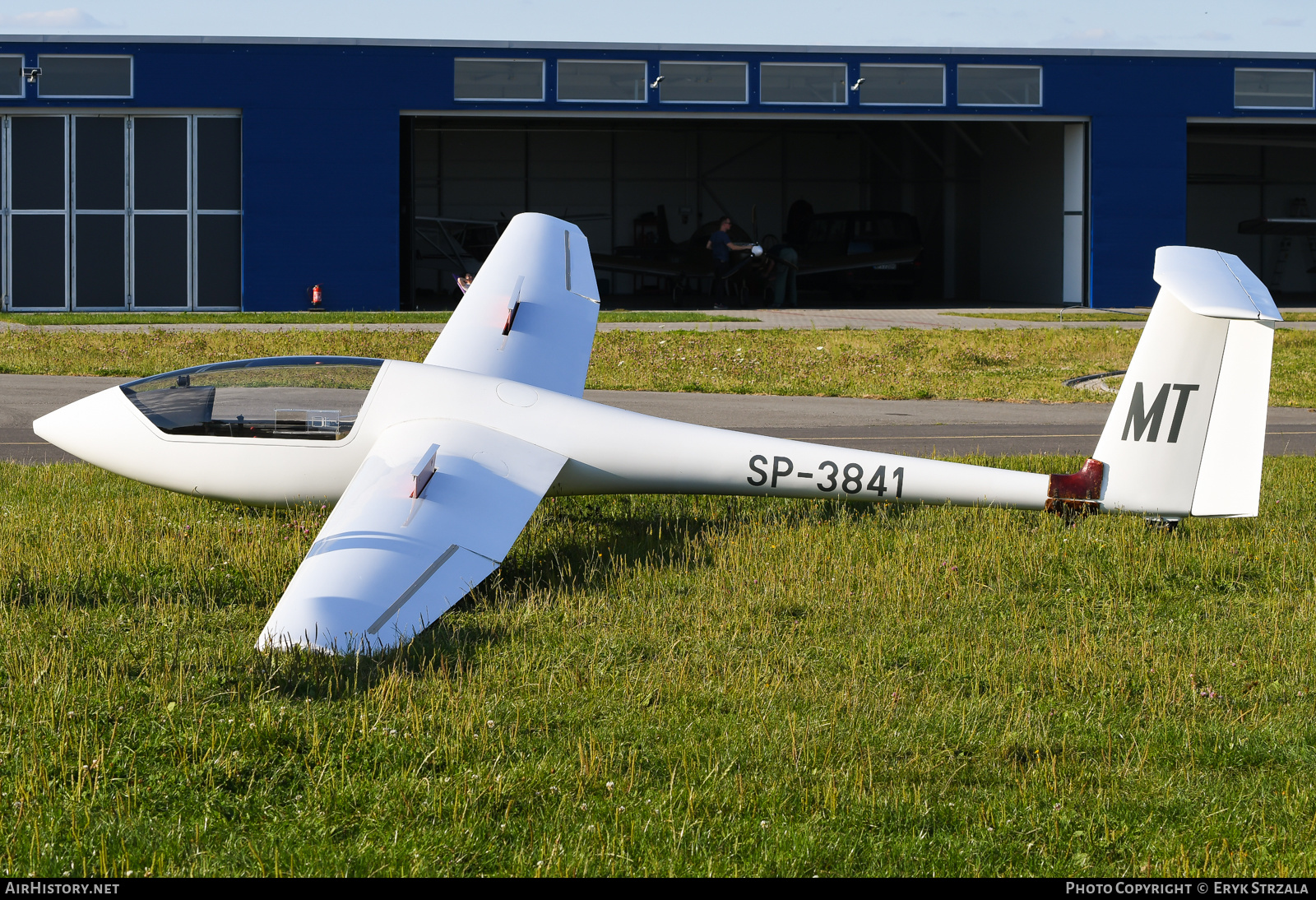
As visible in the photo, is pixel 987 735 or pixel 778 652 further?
pixel 778 652

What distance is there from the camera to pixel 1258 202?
4531cm

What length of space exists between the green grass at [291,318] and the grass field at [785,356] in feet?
11.1

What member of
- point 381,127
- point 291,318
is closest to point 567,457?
point 291,318

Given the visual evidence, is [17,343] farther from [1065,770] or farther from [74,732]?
[1065,770]

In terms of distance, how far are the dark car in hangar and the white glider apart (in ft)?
100

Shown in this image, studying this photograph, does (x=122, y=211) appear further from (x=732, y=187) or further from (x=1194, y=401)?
(x=1194, y=401)

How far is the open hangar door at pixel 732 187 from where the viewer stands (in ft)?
134

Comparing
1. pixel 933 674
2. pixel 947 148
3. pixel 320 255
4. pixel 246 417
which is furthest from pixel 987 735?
pixel 947 148

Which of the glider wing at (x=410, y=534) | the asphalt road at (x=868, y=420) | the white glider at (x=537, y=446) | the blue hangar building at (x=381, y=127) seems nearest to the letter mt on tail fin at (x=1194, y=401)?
the white glider at (x=537, y=446)

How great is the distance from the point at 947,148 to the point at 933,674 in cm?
3912

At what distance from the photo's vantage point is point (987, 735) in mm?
5113

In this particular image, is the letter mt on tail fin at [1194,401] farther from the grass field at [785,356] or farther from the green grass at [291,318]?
the green grass at [291,318]

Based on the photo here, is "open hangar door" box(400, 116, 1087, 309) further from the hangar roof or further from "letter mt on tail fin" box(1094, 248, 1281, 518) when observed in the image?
"letter mt on tail fin" box(1094, 248, 1281, 518)

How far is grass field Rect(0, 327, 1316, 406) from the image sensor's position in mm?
18234
